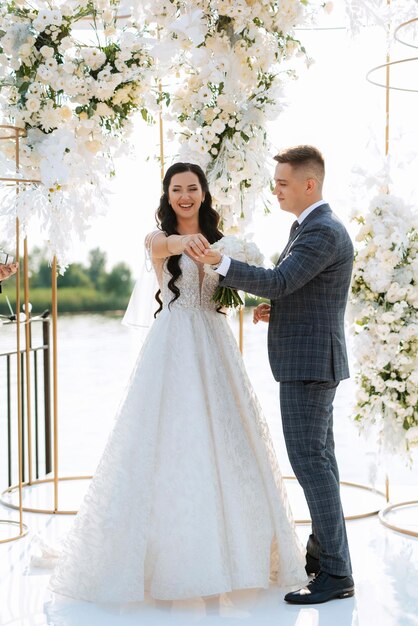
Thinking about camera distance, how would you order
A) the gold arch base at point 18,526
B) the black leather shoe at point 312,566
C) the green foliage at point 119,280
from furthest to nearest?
the green foliage at point 119,280 → the gold arch base at point 18,526 → the black leather shoe at point 312,566

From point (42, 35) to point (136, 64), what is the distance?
1.44 ft

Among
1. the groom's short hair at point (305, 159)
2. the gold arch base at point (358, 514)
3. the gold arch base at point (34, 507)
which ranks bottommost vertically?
the gold arch base at point (34, 507)

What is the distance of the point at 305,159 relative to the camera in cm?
350

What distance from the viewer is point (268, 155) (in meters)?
4.08

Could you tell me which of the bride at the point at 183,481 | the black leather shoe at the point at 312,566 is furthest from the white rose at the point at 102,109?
the black leather shoe at the point at 312,566

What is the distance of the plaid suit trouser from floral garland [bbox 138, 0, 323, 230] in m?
1.07

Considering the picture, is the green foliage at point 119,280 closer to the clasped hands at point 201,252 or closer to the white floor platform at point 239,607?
the white floor platform at point 239,607

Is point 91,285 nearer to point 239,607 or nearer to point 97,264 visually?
point 97,264

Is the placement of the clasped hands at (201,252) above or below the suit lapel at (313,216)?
below

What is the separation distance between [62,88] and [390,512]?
279 cm

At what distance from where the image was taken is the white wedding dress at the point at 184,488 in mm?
3355

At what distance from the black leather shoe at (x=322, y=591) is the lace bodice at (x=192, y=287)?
120 centimetres

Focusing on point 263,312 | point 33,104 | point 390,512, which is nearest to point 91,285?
point 390,512

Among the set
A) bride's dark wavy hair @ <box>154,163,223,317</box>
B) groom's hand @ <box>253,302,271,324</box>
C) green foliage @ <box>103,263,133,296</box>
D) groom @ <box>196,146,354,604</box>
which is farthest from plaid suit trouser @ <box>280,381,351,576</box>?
green foliage @ <box>103,263,133,296</box>
